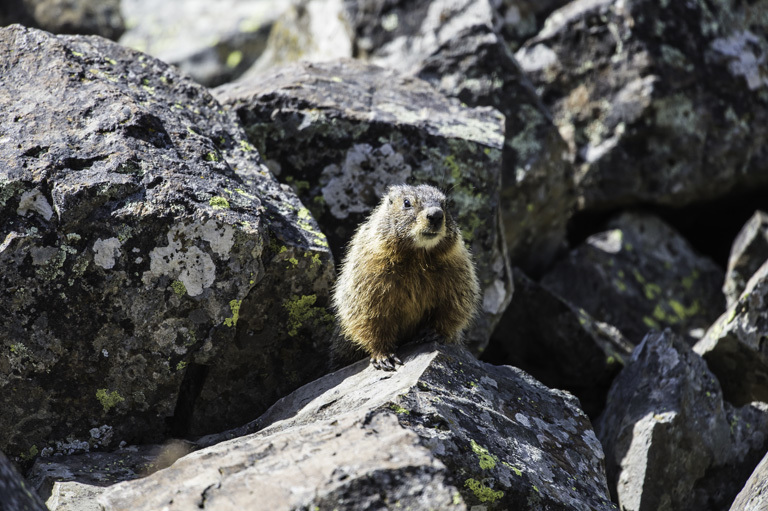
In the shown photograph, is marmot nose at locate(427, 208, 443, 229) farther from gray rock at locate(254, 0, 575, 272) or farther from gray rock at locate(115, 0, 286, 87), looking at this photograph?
gray rock at locate(115, 0, 286, 87)

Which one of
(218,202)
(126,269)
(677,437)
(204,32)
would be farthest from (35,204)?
(204,32)

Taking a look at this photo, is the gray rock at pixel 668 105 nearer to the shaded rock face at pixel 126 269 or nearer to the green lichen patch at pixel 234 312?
the shaded rock face at pixel 126 269

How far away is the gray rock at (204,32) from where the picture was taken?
46.4 feet

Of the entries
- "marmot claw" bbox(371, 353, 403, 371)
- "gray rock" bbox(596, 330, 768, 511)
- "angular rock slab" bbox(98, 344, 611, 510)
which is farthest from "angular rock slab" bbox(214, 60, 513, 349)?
"angular rock slab" bbox(98, 344, 611, 510)

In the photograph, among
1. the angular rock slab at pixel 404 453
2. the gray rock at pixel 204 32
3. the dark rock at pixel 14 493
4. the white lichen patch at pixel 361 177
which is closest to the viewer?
the dark rock at pixel 14 493

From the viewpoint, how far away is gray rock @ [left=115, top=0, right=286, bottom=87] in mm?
14156

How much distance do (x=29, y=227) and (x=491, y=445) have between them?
350cm

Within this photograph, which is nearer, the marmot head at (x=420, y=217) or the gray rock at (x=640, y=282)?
the marmot head at (x=420, y=217)

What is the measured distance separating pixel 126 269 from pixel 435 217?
244cm

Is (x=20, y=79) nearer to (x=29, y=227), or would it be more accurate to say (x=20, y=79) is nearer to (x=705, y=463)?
(x=29, y=227)

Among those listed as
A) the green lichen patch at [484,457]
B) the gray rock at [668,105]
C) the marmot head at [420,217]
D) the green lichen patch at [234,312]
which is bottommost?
the green lichen patch at [484,457]

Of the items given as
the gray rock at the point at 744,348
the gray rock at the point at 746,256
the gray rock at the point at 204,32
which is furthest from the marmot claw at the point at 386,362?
the gray rock at the point at 204,32

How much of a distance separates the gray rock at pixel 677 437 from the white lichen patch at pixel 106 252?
14.5ft

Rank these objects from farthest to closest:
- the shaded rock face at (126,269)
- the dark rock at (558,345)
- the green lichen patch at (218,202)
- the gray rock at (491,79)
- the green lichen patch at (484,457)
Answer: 1. the gray rock at (491,79)
2. the dark rock at (558,345)
3. the green lichen patch at (218,202)
4. the shaded rock face at (126,269)
5. the green lichen patch at (484,457)
